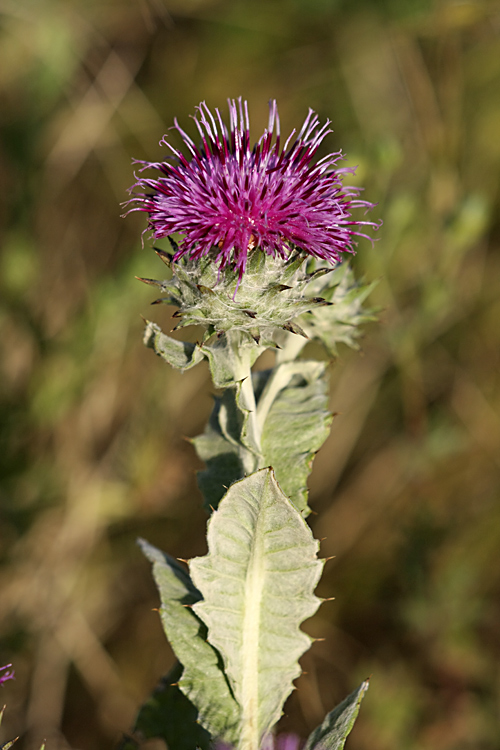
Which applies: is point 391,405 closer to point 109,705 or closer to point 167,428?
point 167,428

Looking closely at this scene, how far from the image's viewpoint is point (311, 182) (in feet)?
6.64

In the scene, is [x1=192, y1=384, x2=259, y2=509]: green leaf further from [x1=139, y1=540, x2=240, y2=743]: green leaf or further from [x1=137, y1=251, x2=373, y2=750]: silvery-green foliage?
[x1=139, y1=540, x2=240, y2=743]: green leaf

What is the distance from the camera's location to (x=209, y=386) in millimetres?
5172

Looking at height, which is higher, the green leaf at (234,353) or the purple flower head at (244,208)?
the purple flower head at (244,208)

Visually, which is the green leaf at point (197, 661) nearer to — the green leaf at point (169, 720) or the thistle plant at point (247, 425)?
the thistle plant at point (247, 425)

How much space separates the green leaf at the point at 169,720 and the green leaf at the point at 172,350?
48.9 inches

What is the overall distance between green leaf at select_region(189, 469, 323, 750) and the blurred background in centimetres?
197

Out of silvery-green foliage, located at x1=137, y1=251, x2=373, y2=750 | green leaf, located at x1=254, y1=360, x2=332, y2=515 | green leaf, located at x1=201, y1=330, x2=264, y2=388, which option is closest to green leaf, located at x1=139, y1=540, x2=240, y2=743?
silvery-green foliage, located at x1=137, y1=251, x2=373, y2=750

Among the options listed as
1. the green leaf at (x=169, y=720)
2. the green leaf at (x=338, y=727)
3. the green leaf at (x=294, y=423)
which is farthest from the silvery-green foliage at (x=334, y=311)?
the green leaf at (x=169, y=720)

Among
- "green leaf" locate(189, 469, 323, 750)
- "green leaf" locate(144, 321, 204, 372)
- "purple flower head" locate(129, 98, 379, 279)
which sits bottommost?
"green leaf" locate(189, 469, 323, 750)

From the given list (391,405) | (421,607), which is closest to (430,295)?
(391,405)

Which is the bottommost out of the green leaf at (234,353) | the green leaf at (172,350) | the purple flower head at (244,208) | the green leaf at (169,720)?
the green leaf at (169,720)

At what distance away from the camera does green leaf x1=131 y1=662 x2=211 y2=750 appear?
2.37 meters

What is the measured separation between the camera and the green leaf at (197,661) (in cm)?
202
